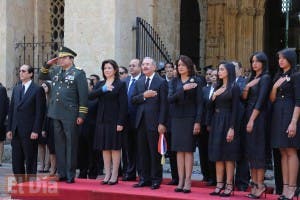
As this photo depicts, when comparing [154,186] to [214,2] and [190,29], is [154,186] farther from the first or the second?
[214,2]

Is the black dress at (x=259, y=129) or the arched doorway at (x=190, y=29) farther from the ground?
the arched doorway at (x=190, y=29)

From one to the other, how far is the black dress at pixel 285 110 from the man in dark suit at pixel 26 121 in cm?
389

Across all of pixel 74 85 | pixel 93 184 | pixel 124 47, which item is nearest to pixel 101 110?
pixel 74 85

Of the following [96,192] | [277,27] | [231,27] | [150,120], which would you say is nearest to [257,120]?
[150,120]

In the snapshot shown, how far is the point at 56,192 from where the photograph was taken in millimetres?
9102

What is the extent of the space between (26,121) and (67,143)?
99cm

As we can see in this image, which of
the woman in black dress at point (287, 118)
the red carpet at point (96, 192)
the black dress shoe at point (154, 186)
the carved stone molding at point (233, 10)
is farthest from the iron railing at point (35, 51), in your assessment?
the woman in black dress at point (287, 118)

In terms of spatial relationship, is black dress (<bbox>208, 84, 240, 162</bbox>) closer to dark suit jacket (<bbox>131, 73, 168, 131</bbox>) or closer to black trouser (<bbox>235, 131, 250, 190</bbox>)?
dark suit jacket (<bbox>131, 73, 168, 131</bbox>)

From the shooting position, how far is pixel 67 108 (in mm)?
9266

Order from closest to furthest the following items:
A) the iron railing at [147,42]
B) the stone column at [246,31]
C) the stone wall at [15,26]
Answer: the iron railing at [147,42] → the stone wall at [15,26] → the stone column at [246,31]

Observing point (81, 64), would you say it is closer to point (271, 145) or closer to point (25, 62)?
point (25, 62)

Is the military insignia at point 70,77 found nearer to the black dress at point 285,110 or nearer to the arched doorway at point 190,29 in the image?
the black dress at point 285,110

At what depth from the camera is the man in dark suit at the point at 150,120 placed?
898 centimetres

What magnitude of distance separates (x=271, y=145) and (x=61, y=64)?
3.50 meters
